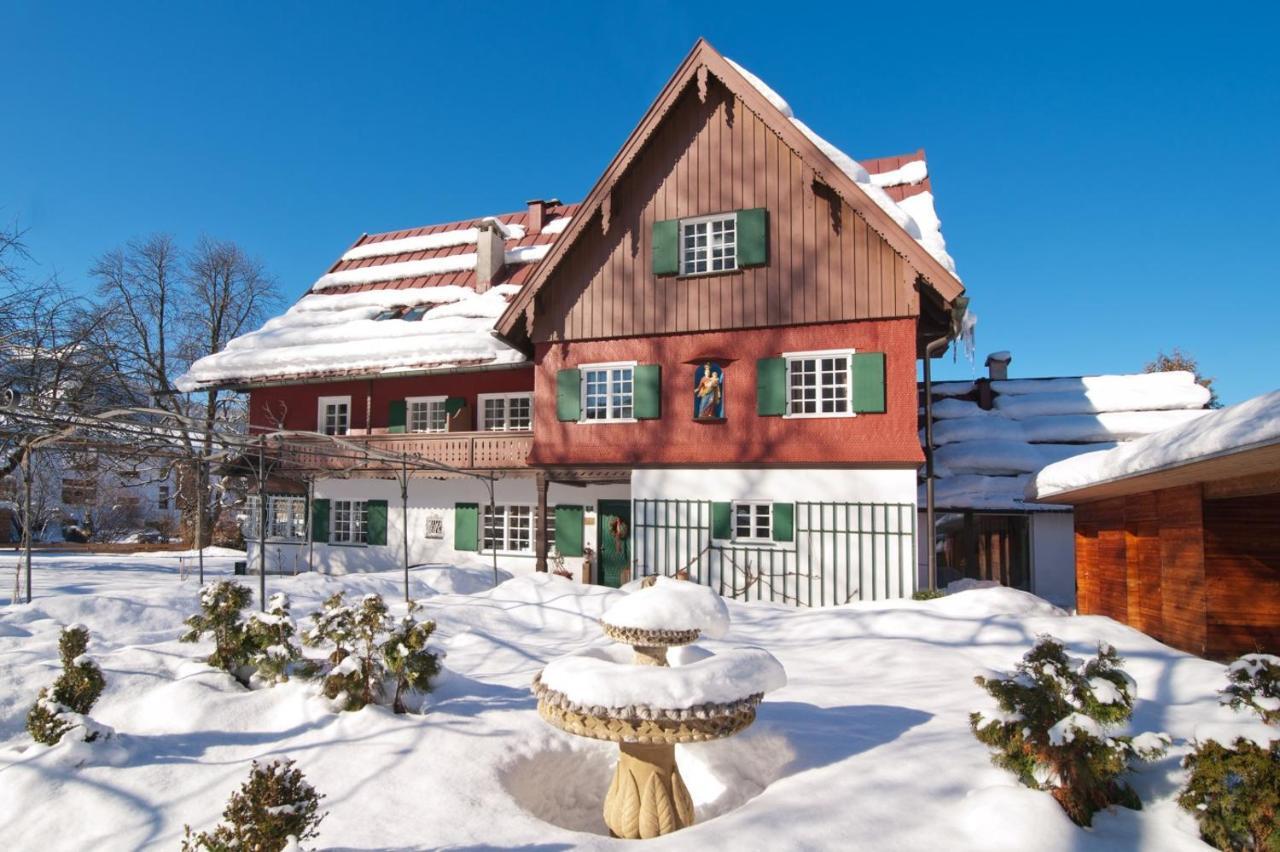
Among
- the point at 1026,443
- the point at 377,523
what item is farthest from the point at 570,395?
the point at 1026,443

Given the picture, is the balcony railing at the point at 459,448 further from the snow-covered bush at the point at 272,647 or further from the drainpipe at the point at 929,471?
the snow-covered bush at the point at 272,647

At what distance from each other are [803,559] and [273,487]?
15.8m

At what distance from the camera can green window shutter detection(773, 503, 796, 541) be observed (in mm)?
14860

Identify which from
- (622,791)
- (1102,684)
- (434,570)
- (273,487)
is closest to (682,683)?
(622,791)

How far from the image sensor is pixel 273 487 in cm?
2206

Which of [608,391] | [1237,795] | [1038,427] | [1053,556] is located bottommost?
[1053,556]

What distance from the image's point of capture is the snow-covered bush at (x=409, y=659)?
599cm

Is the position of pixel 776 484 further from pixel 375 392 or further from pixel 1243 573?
pixel 375 392

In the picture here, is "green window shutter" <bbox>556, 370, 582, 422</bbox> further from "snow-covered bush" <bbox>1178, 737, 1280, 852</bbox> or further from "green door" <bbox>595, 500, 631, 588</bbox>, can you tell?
"snow-covered bush" <bbox>1178, 737, 1280, 852</bbox>

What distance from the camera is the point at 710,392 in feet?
51.3

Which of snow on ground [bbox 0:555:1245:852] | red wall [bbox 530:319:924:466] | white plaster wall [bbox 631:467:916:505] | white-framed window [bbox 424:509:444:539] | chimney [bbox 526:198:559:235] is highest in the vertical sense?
chimney [bbox 526:198:559:235]

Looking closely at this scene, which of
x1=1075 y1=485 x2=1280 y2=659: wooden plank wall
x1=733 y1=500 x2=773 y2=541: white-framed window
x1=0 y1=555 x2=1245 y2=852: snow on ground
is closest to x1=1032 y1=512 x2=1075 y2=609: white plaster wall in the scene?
x1=733 y1=500 x2=773 y2=541: white-framed window

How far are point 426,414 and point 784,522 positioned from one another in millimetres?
10953

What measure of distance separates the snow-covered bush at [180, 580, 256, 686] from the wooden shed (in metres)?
7.98
